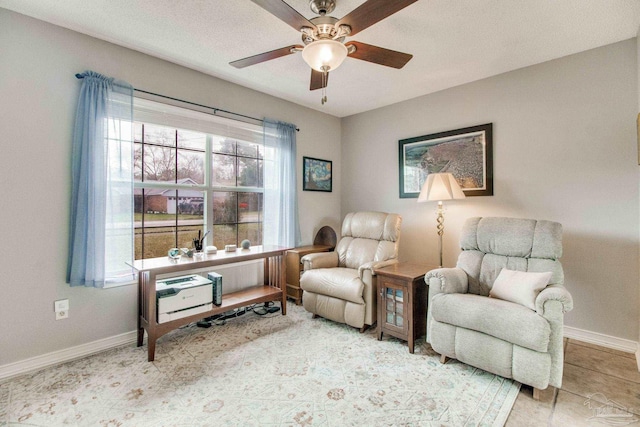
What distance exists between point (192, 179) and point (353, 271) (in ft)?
6.28

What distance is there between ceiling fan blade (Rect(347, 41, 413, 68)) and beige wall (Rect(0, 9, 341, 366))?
6.53 ft

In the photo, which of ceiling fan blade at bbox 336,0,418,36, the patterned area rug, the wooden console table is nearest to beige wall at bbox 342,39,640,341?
the patterned area rug

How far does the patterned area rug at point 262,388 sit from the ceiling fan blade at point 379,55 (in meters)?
2.17

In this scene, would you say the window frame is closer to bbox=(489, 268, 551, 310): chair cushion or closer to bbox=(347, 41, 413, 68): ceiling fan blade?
bbox=(347, 41, 413, 68): ceiling fan blade

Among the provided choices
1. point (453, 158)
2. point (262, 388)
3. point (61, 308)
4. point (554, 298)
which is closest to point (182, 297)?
point (61, 308)

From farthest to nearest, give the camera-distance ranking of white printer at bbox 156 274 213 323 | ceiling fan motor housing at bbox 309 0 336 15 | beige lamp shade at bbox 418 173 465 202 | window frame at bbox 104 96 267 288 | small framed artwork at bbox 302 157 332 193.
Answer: small framed artwork at bbox 302 157 332 193, beige lamp shade at bbox 418 173 465 202, window frame at bbox 104 96 267 288, white printer at bbox 156 274 213 323, ceiling fan motor housing at bbox 309 0 336 15

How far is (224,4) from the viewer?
1985 millimetres

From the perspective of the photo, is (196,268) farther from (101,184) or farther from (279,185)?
(279,185)

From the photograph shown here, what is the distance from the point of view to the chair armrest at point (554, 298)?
1765 millimetres

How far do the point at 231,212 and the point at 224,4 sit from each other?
200cm

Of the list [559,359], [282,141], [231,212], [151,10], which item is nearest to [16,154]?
[151,10]

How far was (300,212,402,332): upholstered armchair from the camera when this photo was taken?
107 inches

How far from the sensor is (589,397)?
1833mm

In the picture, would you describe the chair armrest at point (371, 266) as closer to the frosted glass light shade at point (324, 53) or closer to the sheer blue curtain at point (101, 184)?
the frosted glass light shade at point (324, 53)
